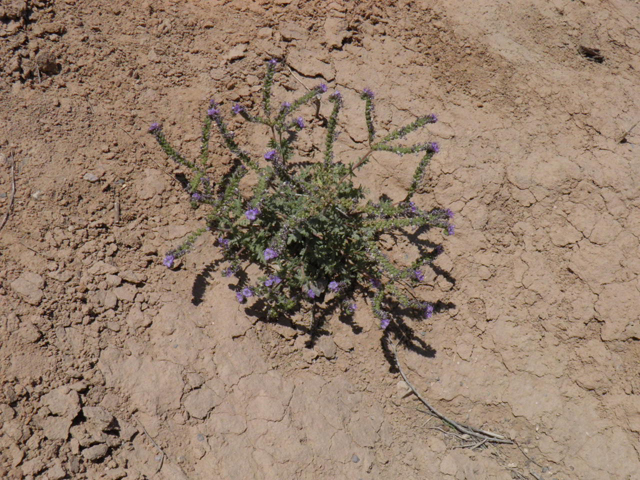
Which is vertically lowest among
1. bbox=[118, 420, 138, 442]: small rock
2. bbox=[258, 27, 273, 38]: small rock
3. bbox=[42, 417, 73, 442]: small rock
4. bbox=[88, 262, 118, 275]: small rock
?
bbox=[118, 420, 138, 442]: small rock

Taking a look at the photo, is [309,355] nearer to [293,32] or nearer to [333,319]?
[333,319]

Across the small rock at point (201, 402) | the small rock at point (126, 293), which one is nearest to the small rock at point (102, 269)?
the small rock at point (126, 293)

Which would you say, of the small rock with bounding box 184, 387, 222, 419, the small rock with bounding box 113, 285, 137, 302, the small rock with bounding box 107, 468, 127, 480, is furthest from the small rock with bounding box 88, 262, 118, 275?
the small rock with bounding box 107, 468, 127, 480

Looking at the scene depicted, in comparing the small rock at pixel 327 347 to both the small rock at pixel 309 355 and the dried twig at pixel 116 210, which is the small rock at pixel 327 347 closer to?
the small rock at pixel 309 355

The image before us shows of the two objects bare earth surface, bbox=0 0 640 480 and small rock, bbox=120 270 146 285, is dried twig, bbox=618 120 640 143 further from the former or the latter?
small rock, bbox=120 270 146 285

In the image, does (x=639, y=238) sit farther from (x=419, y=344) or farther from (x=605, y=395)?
(x=419, y=344)

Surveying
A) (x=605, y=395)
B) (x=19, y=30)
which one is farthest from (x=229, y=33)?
(x=605, y=395)
